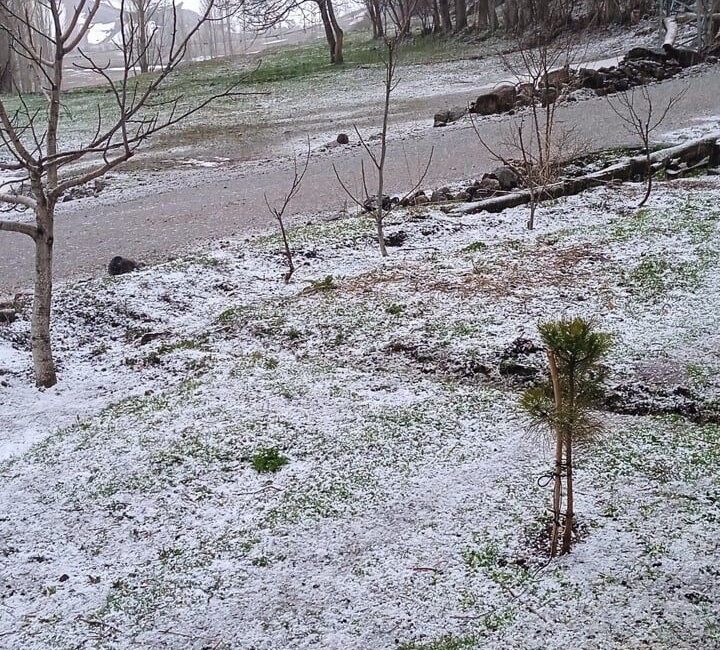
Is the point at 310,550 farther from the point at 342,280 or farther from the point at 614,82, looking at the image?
the point at 614,82

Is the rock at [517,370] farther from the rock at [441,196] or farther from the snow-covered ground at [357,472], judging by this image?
the rock at [441,196]

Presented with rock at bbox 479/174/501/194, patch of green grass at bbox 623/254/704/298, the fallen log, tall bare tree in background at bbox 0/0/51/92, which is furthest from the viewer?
rock at bbox 479/174/501/194

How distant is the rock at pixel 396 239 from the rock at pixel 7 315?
3.47 meters

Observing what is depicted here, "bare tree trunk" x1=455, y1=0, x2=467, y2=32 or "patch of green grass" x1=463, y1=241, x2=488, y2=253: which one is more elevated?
"bare tree trunk" x1=455, y1=0, x2=467, y2=32

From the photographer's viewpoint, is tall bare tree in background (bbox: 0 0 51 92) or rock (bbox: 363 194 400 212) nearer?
tall bare tree in background (bbox: 0 0 51 92)

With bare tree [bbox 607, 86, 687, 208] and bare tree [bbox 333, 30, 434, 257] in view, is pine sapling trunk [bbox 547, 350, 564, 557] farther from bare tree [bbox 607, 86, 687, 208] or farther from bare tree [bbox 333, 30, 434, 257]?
bare tree [bbox 607, 86, 687, 208]

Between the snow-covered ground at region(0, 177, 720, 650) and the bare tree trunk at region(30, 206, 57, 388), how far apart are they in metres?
0.15

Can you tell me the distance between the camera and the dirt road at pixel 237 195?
860cm

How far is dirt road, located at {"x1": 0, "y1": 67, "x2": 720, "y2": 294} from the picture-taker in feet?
28.2

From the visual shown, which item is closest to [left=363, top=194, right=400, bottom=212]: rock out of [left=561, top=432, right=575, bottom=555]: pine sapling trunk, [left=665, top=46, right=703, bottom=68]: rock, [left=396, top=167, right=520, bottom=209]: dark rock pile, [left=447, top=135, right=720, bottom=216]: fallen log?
[left=396, top=167, right=520, bottom=209]: dark rock pile

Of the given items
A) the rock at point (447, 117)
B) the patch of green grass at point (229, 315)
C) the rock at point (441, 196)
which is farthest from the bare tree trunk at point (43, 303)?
the rock at point (447, 117)

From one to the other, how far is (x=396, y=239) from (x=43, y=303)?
3677 millimetres

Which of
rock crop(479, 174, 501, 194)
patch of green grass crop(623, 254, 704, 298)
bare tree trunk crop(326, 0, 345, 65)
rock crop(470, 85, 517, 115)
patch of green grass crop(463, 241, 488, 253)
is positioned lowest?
patch of green grass crop(623, 254, 704, 298)

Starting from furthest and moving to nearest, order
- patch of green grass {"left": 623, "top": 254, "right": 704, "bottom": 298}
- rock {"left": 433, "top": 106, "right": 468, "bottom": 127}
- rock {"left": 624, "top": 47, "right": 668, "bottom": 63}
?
rock {"left": 624, "top": 47, "right": 668, "bottom": 63} → rock {"left": 433, "top": 106, "right": 468, "bottom": 127} → patch of green grass {"left": 623, "top": 254, "right": 704, "bottom": 298}
